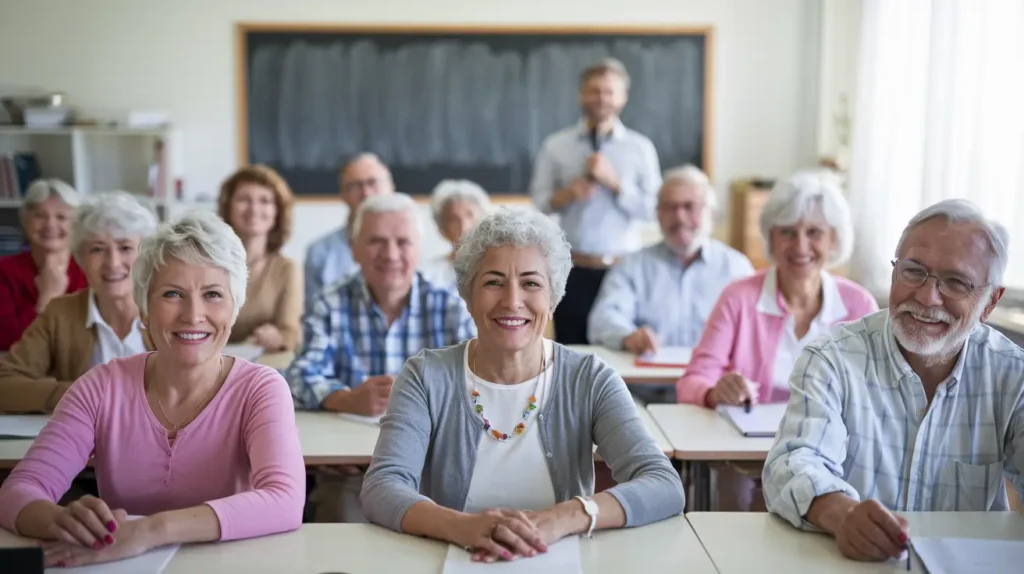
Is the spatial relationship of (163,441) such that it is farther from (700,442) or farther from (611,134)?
(611,134)

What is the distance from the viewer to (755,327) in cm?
312

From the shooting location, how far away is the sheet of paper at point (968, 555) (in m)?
1.68

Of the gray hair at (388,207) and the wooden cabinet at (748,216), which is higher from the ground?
the gray hair at (388,207)

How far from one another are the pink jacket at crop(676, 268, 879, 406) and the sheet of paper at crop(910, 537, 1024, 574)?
4.30ft

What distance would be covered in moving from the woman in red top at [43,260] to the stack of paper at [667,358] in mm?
2229

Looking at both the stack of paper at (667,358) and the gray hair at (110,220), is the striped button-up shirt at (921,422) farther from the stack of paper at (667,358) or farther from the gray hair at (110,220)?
the gray hair at (110,220)

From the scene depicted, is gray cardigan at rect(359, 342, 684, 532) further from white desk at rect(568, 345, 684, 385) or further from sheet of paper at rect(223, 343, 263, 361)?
sheet of paper at rect(223, 343, 263, 361)

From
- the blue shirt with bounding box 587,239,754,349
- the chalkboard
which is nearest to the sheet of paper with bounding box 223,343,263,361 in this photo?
the blue shirt with bounding box 587,239,754,349

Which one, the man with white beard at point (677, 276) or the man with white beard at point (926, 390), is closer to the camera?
the man with white beard at point (926, 390)

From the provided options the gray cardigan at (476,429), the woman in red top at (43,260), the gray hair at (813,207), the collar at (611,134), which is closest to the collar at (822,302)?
the gray hair at (813,207)

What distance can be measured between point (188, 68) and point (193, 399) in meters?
5.10

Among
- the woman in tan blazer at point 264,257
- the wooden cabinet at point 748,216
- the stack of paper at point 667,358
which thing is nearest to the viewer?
the stack of paper at point 667,358

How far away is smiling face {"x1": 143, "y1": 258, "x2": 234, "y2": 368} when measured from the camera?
202 centimetres

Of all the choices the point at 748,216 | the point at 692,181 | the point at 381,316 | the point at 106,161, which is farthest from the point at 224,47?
the point at 381,316
